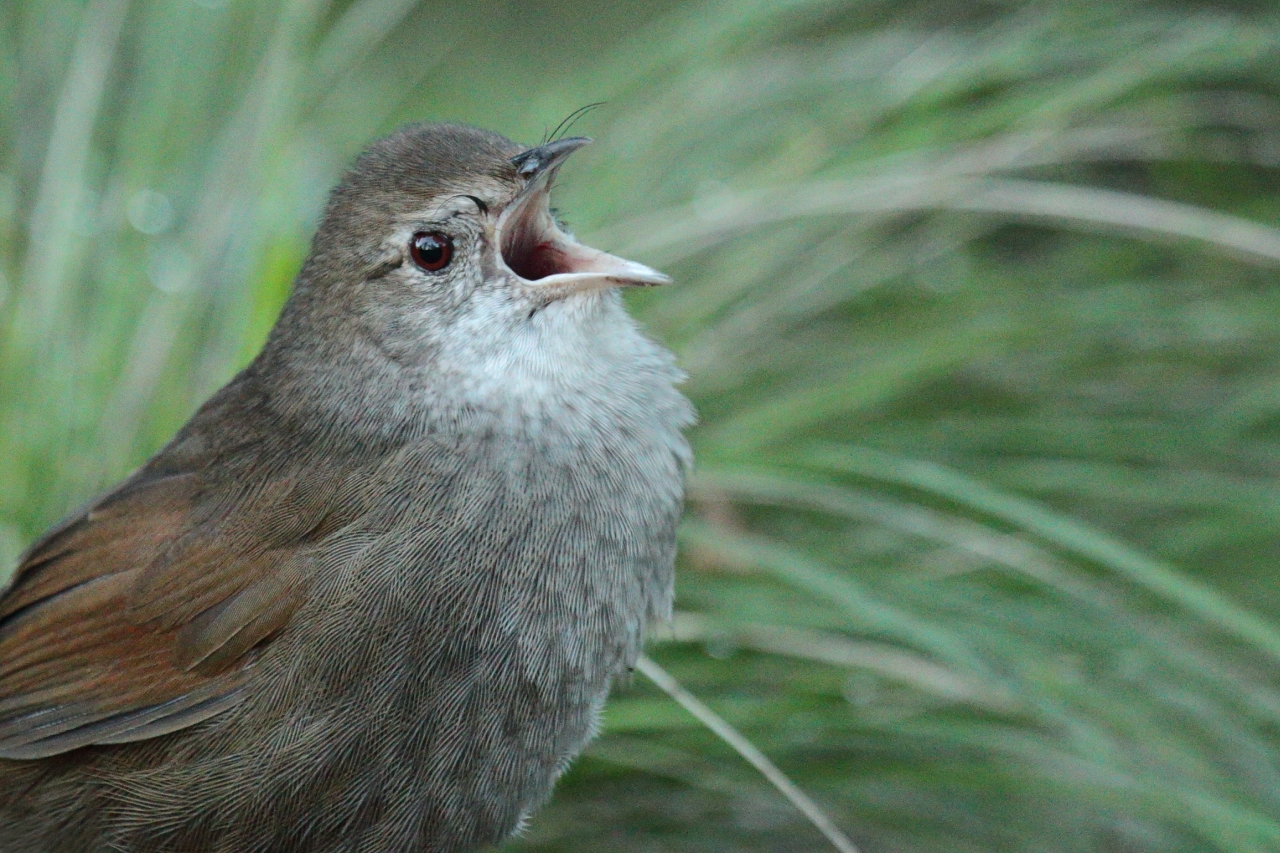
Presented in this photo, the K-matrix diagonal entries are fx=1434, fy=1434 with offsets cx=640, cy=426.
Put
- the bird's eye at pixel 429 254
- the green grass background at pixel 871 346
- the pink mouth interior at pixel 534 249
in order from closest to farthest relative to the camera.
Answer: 1. the bird's eye at pixel 429 254
2. the pink mouth interior at pixel 534 249
3. the green grass background at pixel 871 346

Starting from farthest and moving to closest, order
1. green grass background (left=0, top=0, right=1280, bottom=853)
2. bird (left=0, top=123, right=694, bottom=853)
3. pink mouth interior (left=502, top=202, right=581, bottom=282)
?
green grass background (left=0, top=0, right=1280, bottom=853) → pink mouth interior (left=502, top=202, right=581, bottom=282) → bird (left=0, top=123, right=694, bottom=853)

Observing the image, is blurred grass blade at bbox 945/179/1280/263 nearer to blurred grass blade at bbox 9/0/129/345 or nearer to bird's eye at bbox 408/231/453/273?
bird's eye at bbox 408/231/453/273

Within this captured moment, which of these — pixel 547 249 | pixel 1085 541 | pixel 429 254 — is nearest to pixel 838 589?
pixel 1085 541

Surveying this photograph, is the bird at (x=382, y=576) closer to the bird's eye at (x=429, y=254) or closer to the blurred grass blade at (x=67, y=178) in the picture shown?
the bird's eye at (x=429, y=254)

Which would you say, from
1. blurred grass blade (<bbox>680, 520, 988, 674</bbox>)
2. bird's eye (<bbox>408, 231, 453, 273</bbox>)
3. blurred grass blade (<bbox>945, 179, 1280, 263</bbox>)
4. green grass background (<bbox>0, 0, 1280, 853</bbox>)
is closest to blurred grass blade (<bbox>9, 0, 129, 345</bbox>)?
green grass background (<bbox>0, 0, 1280, 853</bbox>)

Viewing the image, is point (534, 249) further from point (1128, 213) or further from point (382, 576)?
point (1128, 213)

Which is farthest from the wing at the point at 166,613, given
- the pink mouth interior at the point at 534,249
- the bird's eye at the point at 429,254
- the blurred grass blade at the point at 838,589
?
the blurred grass blade at the point at 838,589

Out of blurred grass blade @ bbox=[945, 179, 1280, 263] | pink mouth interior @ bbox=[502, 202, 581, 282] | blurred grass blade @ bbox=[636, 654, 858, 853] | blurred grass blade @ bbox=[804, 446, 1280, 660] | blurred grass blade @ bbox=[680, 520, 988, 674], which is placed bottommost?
blurred grass blade @ bbox=[636, 654, 858, 853]

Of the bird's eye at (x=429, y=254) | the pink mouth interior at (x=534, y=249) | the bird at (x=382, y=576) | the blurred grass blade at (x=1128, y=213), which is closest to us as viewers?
the bird at (x=382, y=576)
